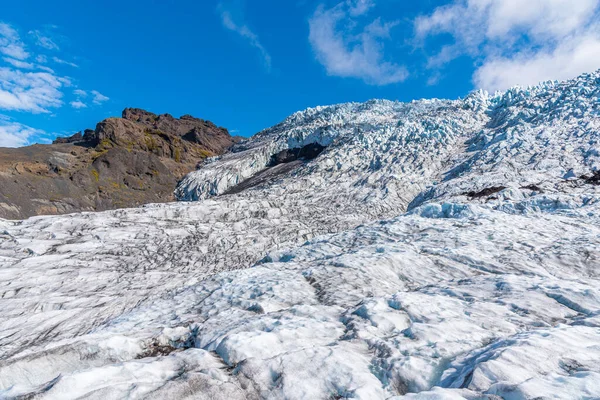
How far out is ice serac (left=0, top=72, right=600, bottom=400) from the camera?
16.9 feet

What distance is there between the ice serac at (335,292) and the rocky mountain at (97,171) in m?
25.0

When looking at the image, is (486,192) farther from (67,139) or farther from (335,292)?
(67,139)

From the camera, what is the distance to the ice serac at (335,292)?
202 inches

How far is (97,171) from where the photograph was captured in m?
54.3

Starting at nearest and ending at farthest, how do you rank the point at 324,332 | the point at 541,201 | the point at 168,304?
the point at 324,332 → the point at 168,304 → the point at 541,201

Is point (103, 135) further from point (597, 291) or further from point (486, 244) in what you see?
point (597, 291)

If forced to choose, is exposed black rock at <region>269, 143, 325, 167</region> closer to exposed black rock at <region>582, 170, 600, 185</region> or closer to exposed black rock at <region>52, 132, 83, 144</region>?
exposed black rock at <region>582, 170, 600, 185</region>

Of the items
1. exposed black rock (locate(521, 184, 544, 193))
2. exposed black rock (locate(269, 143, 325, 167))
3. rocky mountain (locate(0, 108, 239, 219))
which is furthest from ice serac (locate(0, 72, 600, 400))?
exposed black rock (locate(269, 143, 325, 167))

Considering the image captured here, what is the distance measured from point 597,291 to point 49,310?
20956 mm

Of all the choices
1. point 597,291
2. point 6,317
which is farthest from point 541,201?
point 6,317

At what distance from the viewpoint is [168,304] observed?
1192cm

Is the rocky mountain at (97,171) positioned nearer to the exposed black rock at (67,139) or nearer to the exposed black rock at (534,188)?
the exposed black rock at (67,139)

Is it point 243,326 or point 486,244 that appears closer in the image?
point 243,326

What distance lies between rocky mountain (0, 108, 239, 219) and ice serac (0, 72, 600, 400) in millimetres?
24956
